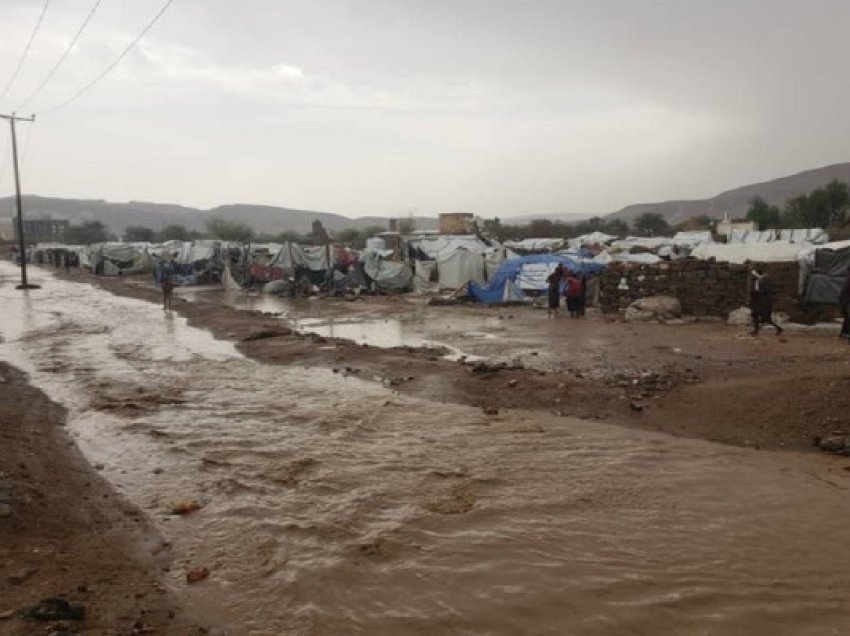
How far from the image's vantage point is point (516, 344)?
13508mm

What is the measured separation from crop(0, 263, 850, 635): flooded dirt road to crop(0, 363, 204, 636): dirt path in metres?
0.23

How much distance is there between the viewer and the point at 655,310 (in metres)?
16.6

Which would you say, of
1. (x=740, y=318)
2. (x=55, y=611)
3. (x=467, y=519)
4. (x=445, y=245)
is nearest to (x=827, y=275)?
(x=740, y=318)

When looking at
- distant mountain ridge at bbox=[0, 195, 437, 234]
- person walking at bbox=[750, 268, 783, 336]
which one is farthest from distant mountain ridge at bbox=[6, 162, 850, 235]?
person walking at bbox=[750, 268, 783, 336]

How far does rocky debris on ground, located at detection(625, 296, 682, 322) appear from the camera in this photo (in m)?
16.5

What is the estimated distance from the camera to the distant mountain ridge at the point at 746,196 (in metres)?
114

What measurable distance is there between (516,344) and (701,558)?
9081 mm

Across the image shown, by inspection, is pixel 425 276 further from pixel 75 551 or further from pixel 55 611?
pixel 55 611

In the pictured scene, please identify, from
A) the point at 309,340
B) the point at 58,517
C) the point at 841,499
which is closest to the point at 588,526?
the point at 841,499

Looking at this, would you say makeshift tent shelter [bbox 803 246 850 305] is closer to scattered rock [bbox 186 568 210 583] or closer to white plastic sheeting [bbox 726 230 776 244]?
scattered rock [bbox 186 568 210 583]

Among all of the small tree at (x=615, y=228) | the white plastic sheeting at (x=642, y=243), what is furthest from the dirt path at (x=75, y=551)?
the small tree at (x=615, y=228)

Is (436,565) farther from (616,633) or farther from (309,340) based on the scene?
(309,340)

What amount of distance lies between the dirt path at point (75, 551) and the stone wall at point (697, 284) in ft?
47.4

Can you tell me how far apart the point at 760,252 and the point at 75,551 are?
57.4 feet
